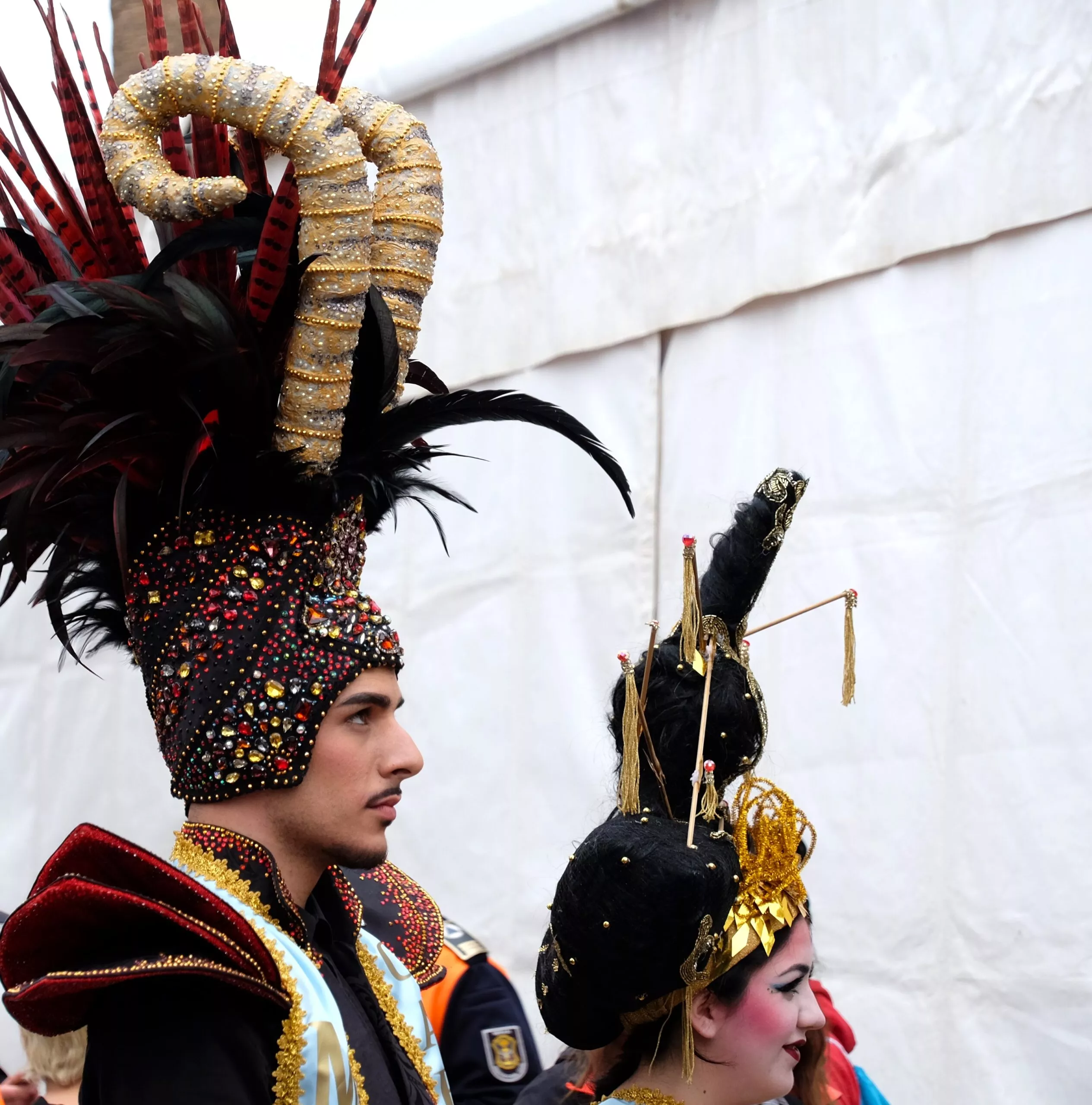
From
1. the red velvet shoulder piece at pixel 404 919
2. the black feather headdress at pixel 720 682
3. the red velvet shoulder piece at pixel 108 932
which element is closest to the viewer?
the red velvet shoulder piece at pixel 108 932

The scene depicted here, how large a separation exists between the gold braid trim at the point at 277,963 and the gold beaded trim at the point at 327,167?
932mm

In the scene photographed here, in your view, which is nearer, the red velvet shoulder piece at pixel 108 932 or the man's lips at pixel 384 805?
the red velvet shoulder piece at pixel 108 932

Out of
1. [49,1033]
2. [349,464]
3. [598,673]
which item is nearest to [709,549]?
[598,673]

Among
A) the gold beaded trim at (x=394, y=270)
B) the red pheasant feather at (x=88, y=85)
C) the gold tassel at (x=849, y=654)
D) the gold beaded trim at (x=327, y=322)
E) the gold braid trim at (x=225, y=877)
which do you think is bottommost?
the gold braid trim at (x=225, y=877)

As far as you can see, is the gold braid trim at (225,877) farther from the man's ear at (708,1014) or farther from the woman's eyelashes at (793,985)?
the woman's eyelashes at (793,985)

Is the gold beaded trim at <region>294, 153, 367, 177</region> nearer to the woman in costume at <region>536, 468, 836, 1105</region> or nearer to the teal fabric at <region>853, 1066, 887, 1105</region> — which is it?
the woman in costume at <region>536, 468, 836, 1105</region>

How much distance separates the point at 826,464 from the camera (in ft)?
10.7

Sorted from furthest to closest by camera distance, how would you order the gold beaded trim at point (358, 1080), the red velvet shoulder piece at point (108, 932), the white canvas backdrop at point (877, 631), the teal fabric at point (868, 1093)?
the white canvas backdrop at point (877, 631) → the teal fabric at point (868, 1093) → the gold beaded trim at point (358, 1080) → the red velvet shoulder piece at point (108, 932)

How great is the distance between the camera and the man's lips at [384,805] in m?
2.12

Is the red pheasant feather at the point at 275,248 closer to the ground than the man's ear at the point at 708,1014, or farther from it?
farther from it

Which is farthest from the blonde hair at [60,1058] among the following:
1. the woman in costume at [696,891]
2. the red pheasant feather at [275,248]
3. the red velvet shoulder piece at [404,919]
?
the red pheasant feather at [275,248]

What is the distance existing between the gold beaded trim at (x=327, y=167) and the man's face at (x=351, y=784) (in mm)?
697

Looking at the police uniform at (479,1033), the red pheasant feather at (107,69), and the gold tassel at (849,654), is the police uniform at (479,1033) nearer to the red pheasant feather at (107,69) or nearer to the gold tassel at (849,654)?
the gold tassel at (849,654)

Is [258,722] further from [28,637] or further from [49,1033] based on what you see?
[28,637]
